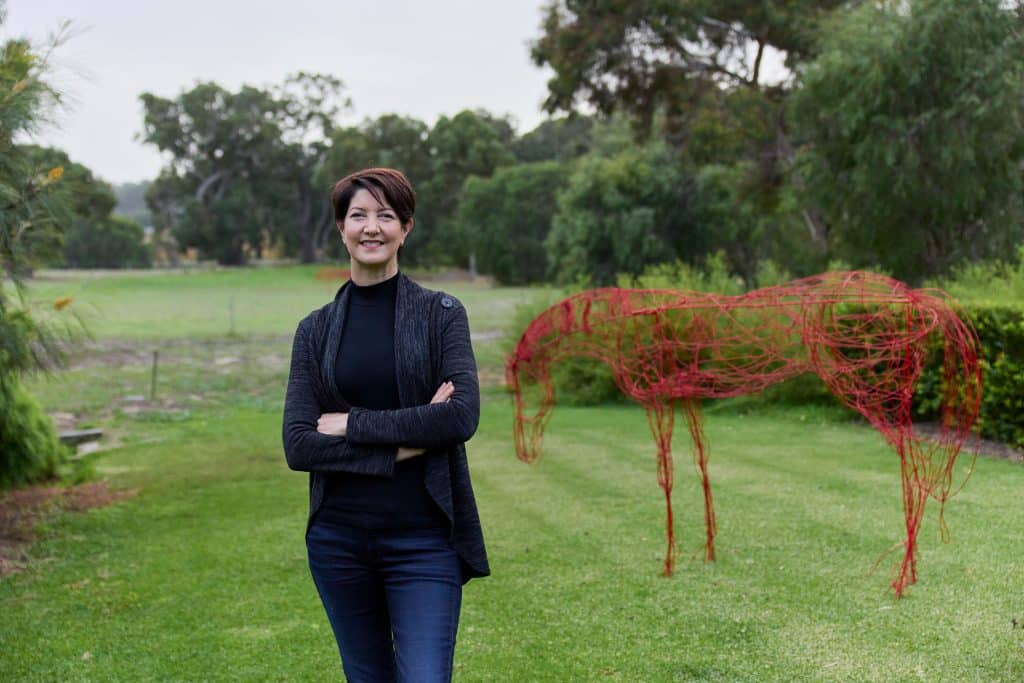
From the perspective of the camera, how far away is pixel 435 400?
2398 mm

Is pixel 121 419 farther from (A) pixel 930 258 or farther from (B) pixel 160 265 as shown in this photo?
(B) pixel 160 265

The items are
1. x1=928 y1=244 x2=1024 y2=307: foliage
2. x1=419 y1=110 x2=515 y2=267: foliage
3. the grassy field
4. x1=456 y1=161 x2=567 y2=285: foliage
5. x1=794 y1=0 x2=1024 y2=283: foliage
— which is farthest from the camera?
x1=419 y1=110 x2=515 y2=267: foliage

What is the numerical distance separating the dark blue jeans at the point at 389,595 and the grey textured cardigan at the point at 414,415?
0.09m

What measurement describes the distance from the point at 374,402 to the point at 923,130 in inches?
428

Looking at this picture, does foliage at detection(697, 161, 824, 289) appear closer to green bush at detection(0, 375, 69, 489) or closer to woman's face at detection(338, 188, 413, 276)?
green bush at detection(0, 375, 69, 489)

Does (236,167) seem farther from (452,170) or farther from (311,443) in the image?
(311,443)

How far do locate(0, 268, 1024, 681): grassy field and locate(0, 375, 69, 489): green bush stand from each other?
612mm

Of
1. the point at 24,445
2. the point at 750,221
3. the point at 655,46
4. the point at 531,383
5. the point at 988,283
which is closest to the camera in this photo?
the point at 24,445

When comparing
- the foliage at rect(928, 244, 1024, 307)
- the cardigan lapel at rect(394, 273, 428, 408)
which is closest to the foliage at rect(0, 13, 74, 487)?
the cardigan lapel at rect(394, 273, 428, 408)

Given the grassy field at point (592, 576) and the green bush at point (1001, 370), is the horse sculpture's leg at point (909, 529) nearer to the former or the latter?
the grassy field at point (592, 576)

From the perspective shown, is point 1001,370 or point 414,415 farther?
point 1001,370

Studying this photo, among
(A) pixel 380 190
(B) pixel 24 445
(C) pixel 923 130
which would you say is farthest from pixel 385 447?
(C) pixel 923 130

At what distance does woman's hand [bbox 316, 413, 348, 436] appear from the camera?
241 centimetres

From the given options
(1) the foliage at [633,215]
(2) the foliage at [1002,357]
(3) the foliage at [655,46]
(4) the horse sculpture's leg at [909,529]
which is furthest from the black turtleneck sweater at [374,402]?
(1) the foliage at [633,215]
